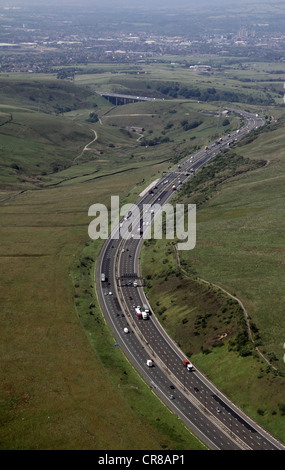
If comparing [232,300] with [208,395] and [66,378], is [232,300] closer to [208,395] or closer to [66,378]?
[208,395]

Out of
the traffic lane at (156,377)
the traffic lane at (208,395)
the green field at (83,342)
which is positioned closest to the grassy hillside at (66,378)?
the green field at (83,342)

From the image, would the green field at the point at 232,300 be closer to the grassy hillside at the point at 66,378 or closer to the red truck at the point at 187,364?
the red truck at the point at 187,364

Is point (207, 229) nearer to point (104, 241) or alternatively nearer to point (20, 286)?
point (104, 241)

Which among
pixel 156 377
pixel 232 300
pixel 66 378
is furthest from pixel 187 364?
pixel 66 378

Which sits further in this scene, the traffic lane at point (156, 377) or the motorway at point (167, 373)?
the traffic lane at point (156, 377)

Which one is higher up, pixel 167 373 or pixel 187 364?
pixel 187 364

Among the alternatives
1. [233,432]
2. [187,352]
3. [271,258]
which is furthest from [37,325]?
[271,258]

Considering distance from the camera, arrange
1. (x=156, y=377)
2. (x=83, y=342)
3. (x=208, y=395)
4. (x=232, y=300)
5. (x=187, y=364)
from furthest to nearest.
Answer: (x=232, y=300) < (x=83, y=342) < (x=187, y=364) < (x=156, y=377) < (x=208, y=395)
